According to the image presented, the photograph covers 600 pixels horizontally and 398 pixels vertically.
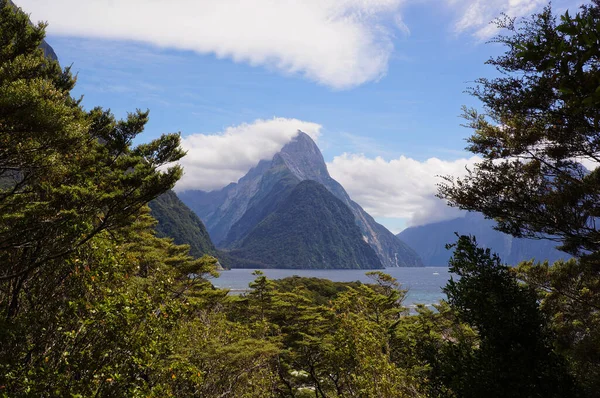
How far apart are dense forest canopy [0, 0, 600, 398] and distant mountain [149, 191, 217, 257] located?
11760cm

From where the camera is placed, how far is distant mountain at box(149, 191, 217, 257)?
138875mm

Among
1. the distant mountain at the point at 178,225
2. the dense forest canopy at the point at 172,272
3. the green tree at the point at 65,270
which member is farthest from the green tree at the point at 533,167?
the distant mountain at the point at 178,225

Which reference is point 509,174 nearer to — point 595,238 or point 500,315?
point 595,238

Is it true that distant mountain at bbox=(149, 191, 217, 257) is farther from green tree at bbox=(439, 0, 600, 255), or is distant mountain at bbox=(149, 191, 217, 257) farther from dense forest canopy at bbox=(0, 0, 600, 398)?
green tree at bbox=(439, 0, 600, 255)

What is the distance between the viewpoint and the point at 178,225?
5817 inches

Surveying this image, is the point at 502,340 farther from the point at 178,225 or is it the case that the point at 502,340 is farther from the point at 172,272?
the point at 178,225

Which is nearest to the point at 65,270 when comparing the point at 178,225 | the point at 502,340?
the point at 502,340

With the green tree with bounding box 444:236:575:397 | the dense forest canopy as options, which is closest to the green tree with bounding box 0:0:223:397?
the dense forest canopy

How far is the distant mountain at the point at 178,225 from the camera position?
138875 mm

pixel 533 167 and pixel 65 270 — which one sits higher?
pixel 533 167

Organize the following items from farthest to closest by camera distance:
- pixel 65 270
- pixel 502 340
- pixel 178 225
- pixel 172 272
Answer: pixel 178 225 < pixel 172 272 < pixel 65 270 < pixel 502 340

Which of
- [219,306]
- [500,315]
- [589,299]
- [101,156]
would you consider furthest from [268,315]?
[500,315]

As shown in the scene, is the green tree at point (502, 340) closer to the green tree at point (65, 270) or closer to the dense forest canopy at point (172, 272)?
the dense forest canopy at point (172, 272)

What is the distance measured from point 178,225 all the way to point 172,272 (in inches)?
5759
